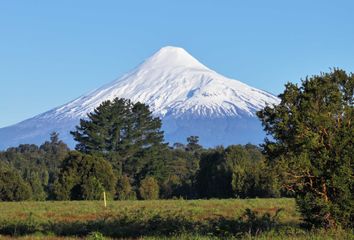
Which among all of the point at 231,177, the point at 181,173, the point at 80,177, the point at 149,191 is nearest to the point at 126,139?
the point at 181,173

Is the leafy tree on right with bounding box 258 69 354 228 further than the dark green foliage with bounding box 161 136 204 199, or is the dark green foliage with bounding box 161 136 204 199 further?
the dark green foliage with bounding box 161 136 204 199

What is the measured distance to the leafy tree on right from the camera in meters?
15.1

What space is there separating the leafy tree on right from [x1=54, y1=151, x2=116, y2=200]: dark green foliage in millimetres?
42342

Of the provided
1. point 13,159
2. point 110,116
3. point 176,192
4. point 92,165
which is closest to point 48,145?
point 13,159

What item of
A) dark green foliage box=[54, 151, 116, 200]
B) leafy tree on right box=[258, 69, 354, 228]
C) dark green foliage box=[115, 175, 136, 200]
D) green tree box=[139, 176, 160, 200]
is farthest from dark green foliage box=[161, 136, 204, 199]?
leafy tree on right box=[258, 69, 354, 228]

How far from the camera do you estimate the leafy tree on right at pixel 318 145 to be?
596 inches

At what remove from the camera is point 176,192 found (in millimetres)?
72125

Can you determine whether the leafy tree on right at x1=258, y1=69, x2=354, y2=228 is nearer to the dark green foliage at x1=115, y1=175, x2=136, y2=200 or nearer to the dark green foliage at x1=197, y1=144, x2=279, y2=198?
the dark green foliage at x1=197, y1=144, x2=279, y2=198

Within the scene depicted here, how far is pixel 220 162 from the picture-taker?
66.7m

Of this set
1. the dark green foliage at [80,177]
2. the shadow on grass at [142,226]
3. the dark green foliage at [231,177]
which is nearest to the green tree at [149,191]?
the dark green foliage at [231,177]

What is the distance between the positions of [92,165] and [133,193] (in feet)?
32.9

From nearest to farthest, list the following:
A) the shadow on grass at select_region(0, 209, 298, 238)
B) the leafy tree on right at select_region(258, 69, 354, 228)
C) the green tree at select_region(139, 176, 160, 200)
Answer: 1. the leafy tree on right at select_region(258, 69, 354, 228)
2. the shadow on grass at select_region(0, 209, 298, 238)
3. the green tree at select_region(139, 176, 160, 200)

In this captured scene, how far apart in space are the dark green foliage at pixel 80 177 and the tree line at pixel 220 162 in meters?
0.09

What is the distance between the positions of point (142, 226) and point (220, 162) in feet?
154
